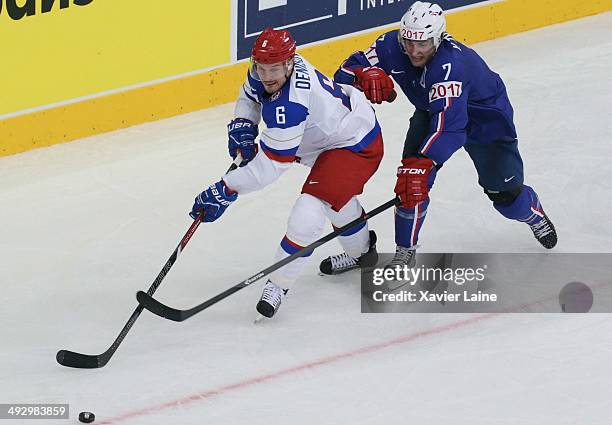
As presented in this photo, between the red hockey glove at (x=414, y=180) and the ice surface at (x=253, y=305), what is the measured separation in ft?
1.52

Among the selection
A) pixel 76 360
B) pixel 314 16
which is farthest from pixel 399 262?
pixel 314 16

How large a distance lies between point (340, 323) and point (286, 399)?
0.62m

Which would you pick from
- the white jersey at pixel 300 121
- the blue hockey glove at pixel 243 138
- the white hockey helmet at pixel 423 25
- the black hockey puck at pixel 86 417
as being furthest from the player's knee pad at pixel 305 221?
the black hockey puck at pixel 86 417

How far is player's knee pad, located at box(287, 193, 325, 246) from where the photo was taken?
4863 mm

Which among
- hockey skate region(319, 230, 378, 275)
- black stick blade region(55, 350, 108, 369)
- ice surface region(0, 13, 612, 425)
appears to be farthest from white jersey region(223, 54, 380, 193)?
black stick blade region(55, 350, 108, 369)

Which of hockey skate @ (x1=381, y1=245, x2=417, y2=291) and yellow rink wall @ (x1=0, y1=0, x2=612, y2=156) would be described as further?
yellow rink wall @ (x1=0, y1=0, x2=612, y2=156)

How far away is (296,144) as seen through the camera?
471 centimetres

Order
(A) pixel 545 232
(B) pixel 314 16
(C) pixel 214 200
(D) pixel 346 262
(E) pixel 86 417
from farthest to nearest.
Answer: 1. (B) pixel 314 16
2. (A) pixel 545 232
3. (D) pixel 346 262
4. (C) pixel 214 200
5. (E) pixel 86 417

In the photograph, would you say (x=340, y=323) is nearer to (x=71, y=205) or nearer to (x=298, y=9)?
(x=71, y=205)

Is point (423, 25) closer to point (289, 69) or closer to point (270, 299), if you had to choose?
point (289, 69)

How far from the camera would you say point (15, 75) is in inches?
252

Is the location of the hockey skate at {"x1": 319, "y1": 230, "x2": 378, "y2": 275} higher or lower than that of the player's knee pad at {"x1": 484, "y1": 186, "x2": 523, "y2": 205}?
lower

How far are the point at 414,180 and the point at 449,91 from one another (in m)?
0.34

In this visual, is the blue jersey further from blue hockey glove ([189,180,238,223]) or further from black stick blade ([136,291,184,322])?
black stick blade ([136,291,184,322])
